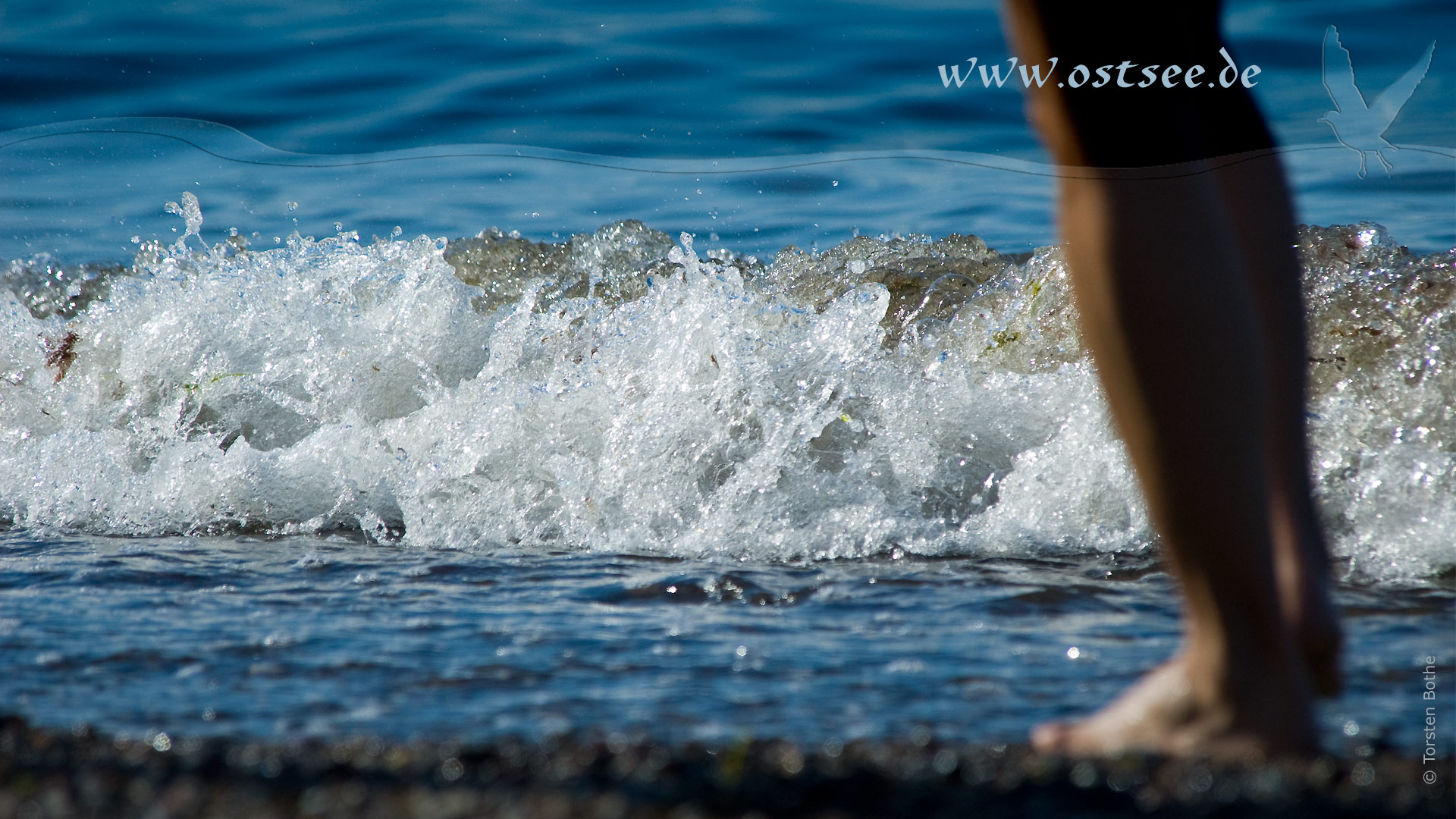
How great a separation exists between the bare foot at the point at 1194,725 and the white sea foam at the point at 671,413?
102 cm

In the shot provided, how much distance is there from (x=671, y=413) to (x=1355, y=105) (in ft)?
5.04

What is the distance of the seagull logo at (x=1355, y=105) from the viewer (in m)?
2.50

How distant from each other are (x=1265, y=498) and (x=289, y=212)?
5653mm

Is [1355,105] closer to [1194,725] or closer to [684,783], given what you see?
[1194,725]

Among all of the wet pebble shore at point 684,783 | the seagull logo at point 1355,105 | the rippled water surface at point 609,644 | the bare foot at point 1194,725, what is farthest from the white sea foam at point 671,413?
the wet pebble shore at point 684,783

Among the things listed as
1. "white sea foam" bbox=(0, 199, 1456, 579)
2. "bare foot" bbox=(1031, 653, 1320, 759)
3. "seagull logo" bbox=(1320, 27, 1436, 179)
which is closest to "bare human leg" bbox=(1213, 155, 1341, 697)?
"bare foot" bbox=(1031, 653, 1320, 759)

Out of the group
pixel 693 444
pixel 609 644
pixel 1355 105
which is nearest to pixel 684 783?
Result: pixel 609 644

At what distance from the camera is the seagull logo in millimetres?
2500

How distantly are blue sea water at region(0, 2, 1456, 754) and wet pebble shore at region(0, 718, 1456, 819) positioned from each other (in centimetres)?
23

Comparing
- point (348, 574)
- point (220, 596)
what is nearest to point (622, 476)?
point (348, 574)

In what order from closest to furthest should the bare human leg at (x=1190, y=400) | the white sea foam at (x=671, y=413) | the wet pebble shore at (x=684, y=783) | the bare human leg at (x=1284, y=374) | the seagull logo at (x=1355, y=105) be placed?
the wet pebble shore at (x=684, y=783), the bare human leg at (x=1190, y=400), the bare human leg at (x=1284, y=374), the white sea foam at (x=671, y=413), the seagull logo at (x=1355, y=105)

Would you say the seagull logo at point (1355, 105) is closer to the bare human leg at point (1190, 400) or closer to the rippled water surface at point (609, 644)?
the rippled water surface at point (609, 644)

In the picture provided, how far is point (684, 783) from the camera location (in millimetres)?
1003

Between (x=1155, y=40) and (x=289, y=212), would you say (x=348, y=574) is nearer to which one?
(x=1155, y=40)
